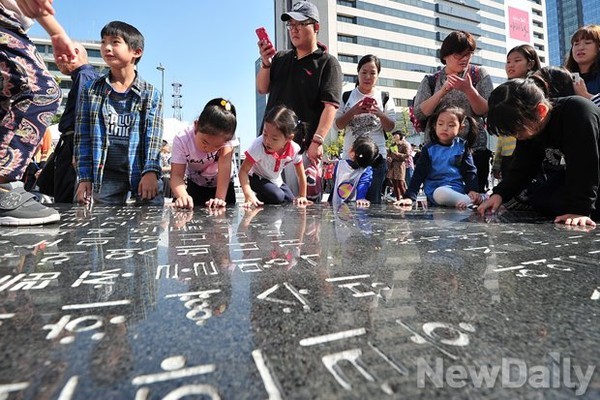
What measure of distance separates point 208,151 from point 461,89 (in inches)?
73.0

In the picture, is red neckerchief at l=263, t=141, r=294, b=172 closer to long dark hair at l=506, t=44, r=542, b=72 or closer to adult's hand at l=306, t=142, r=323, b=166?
adult's hand at l=306, t=142, r=323, b=166

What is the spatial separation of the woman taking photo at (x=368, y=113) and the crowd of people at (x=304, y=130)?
0.04 ft

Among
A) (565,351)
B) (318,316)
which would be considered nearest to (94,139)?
(318,316)

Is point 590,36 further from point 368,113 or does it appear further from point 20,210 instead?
point 20,210

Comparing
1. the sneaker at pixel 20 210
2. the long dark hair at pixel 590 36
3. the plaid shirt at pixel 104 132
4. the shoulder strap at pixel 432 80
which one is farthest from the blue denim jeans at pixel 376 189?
the sneaker at pixel 20 210

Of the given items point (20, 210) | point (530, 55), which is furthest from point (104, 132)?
point (530, 55)

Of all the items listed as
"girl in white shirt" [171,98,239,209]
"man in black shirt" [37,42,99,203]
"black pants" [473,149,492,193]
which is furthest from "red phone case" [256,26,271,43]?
"black pants" [473,149,492,193]


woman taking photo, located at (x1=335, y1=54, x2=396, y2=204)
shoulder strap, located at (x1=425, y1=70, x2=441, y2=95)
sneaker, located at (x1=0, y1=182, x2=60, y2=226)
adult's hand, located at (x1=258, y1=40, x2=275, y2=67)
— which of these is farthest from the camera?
woman taking photo, located at (x1=335, y1=54, x2=396, y2=204)

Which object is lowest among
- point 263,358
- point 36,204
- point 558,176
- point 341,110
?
point 263,358

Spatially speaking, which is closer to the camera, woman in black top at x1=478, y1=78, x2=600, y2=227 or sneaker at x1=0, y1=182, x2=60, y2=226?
sneaker at x1=0, y1=182, x2=60, y2=226

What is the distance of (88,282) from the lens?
828mm

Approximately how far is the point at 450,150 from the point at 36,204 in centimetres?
269

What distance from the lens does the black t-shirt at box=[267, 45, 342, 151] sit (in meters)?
3.01

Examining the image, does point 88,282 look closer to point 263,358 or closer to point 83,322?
point 83,322
